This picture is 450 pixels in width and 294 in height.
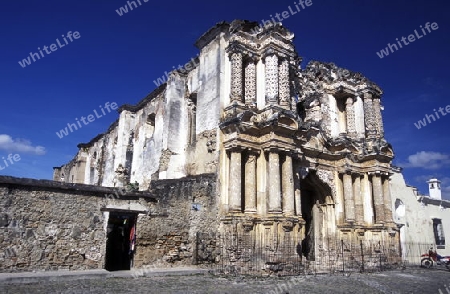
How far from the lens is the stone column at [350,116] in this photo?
1920cm

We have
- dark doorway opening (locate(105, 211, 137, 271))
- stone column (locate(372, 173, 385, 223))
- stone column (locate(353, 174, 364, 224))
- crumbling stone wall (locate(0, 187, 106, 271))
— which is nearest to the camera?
crumbling stone wall (locate(0, 187, 106, 271))

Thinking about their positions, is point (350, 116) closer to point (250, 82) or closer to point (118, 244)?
point (250, 82)

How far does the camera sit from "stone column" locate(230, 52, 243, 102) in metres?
14.6

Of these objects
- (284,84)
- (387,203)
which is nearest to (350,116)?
(387,203)

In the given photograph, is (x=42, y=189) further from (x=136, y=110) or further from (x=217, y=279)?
(x=136, y=110)

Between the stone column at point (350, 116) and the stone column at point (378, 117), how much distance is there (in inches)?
45.5

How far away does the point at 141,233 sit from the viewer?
11961 millimetres

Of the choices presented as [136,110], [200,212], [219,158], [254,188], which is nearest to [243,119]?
[219,158]

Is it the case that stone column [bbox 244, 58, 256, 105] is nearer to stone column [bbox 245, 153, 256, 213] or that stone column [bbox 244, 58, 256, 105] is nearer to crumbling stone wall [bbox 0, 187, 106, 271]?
stone column [bbox 245, 153, 256, 213]

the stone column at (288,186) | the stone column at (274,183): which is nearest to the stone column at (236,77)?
the stone column at (274,183)

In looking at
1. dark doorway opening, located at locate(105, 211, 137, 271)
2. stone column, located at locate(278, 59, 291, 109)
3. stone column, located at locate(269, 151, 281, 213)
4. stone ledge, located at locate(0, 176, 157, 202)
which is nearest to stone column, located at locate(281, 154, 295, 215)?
stone column, located at locate(269, 151, 281, 213)

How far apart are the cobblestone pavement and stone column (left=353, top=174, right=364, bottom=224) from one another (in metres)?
5.28

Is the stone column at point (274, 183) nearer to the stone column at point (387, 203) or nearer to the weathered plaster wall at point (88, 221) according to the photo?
the weathered plaster wall at point (88, 221)

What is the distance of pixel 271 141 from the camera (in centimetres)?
1373
